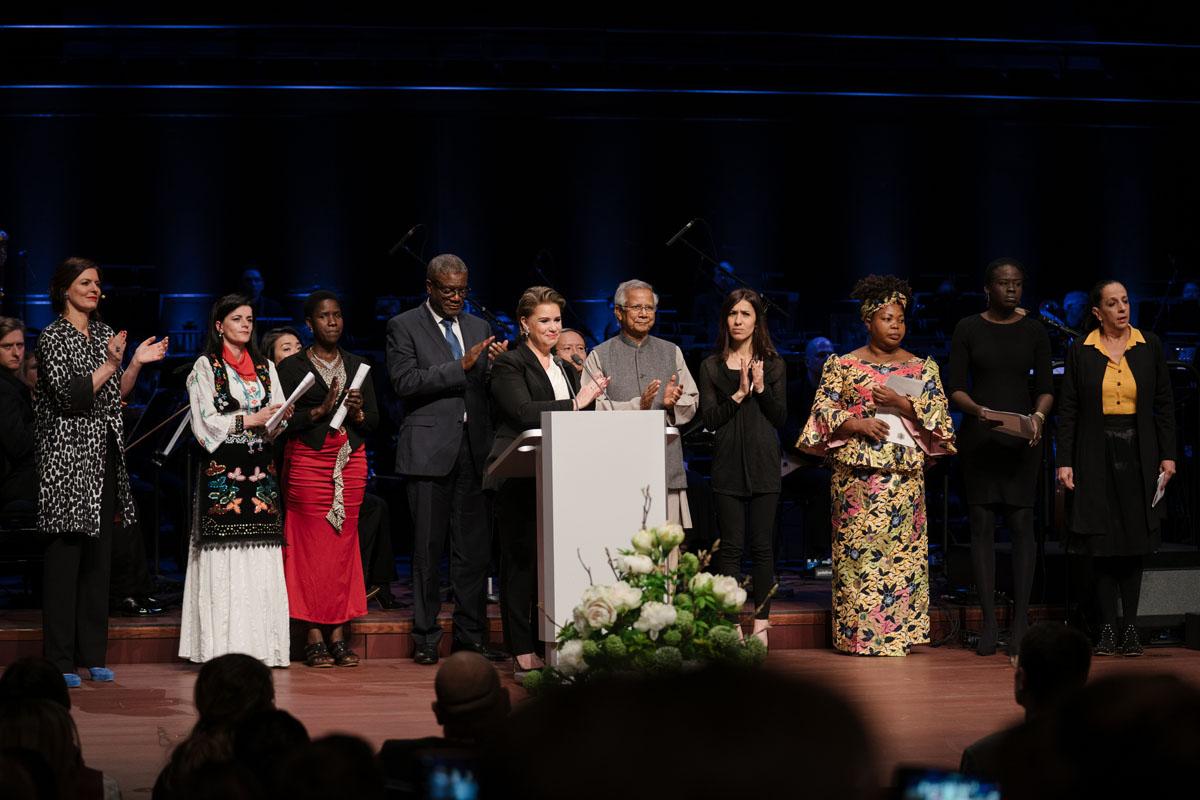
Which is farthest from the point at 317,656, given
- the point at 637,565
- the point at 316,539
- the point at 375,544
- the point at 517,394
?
the point at 637,565

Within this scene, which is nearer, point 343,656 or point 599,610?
point 599,610

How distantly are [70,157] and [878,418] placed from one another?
27.1 feet

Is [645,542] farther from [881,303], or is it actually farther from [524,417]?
[881,303]

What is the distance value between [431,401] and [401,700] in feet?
4.36

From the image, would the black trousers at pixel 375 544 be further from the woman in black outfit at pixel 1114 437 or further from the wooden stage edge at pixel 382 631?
the woman in black outfit at pixel 1114 437

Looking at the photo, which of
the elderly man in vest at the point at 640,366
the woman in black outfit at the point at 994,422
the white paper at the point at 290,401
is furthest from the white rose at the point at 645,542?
the woman in black outfit at the point at 994,422

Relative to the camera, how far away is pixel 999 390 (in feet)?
19.7

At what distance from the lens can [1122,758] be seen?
91 centimetres

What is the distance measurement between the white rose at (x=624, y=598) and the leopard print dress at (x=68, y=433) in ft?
9.35

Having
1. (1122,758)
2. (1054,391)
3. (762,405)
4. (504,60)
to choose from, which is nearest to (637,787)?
(1122,758)

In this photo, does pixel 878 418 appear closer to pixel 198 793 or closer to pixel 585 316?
pixel 198 793

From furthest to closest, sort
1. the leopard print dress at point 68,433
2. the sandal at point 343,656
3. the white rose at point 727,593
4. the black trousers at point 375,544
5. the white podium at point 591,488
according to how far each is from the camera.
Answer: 1. the black trousers at point 375,544
2. the sandal at point 343,656
3. the leopard print dress at point 68,433
4. the white podium at point 591,488
5. the white rose at point 727,593

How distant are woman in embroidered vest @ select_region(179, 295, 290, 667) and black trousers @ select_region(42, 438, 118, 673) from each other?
36 cm

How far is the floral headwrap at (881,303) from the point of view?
600cm
